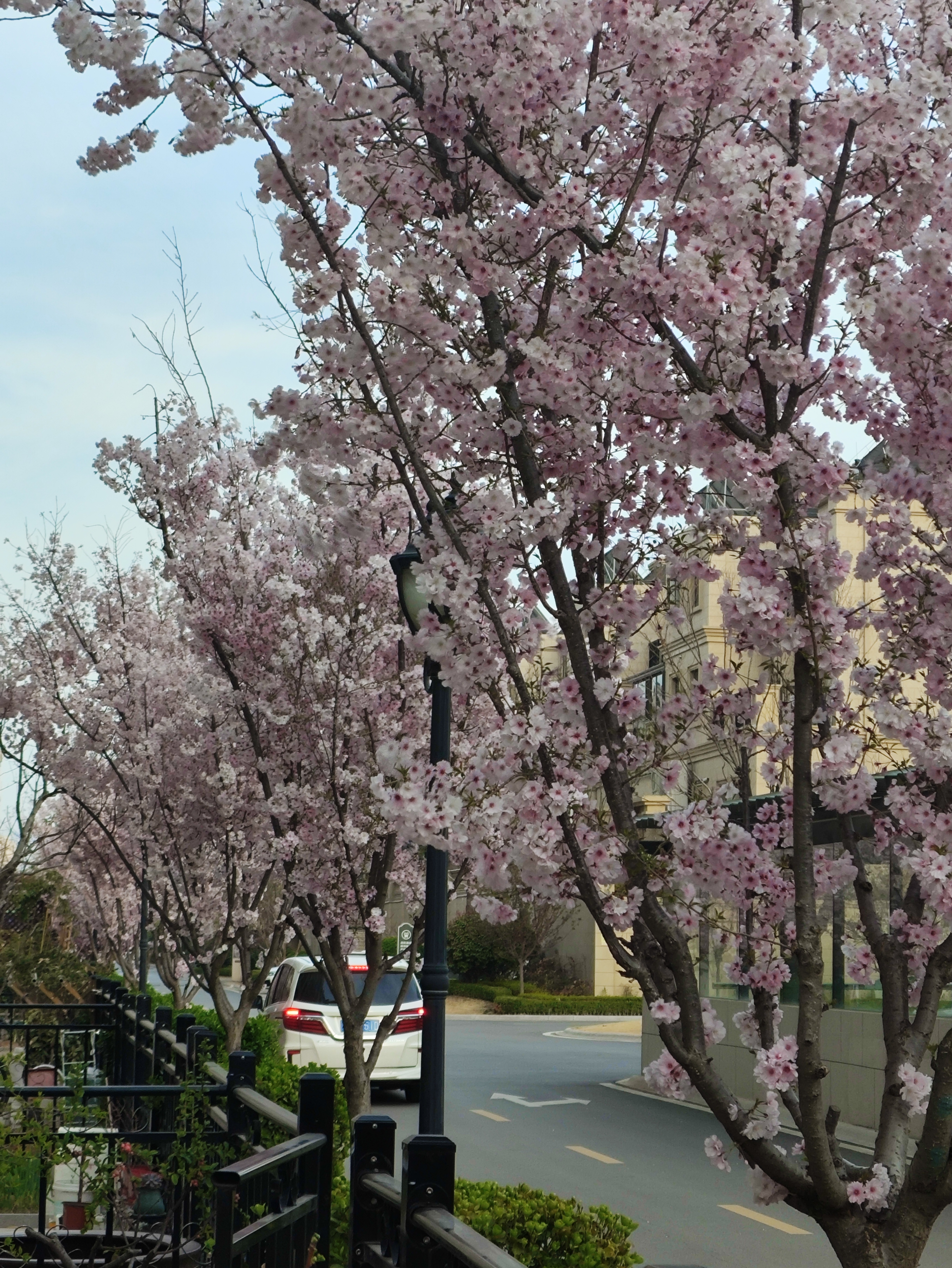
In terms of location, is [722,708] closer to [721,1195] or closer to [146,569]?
[721,1195]

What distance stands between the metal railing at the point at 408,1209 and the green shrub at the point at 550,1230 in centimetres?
221

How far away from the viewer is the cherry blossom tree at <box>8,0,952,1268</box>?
3.72 m

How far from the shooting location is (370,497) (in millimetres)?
4809

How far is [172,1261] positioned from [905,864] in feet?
10.8

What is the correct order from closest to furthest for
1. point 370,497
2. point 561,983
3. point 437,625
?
point 437,625, point 370,497, point 561,983

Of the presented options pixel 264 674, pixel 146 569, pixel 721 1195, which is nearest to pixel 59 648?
pixel 146 569

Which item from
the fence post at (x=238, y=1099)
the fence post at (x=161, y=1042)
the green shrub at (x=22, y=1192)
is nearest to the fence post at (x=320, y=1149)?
the fence post at (x=238, y=1099)

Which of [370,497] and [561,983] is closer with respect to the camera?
[370,497]

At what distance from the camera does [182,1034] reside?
7.33m

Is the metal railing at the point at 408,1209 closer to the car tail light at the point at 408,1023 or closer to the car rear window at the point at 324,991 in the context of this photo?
the car rear window at the point at 324,991

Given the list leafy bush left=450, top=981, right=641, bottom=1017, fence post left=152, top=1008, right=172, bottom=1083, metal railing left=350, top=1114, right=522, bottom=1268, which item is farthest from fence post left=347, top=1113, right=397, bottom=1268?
leafy bush left=450, top=981, right=641, bottom=1017

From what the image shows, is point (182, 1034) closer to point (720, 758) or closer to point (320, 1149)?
point (320, 1149)

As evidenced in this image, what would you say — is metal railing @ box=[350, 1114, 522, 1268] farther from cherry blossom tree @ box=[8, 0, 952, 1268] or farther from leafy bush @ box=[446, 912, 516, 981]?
leafy bush @ box=[446, 912, 516, 981]

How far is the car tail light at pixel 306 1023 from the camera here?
1841cm
